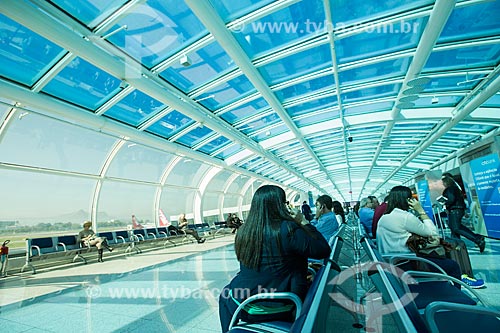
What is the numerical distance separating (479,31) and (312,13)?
4071 millimetres

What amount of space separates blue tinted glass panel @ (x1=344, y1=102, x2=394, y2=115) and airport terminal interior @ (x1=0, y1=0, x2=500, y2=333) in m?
0.14

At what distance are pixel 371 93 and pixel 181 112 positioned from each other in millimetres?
7140

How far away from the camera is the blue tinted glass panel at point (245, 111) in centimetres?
965

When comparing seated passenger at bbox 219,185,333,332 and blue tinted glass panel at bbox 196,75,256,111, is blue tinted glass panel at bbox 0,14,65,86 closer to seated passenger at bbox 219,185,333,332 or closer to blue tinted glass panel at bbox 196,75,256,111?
blue tinted glass panel at bbox 196,75,256,111

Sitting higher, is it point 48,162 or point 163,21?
point 163,21

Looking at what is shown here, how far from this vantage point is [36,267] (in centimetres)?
789

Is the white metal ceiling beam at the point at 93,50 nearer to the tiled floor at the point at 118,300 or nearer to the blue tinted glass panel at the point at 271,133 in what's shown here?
the tiled floor at the point at 118,300

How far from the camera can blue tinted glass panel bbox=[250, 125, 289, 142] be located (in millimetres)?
12712

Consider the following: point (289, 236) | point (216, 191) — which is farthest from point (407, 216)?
point (216, 191)

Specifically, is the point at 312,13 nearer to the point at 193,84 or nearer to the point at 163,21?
the point at 163,21

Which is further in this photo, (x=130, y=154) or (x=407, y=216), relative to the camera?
(x=130, y=154)

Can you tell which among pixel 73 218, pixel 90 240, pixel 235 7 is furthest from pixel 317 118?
pixel 73 218

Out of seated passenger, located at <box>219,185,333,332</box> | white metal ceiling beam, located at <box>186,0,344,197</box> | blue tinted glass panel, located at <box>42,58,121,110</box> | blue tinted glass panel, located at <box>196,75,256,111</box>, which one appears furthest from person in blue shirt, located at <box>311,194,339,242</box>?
blue tinted glass panel, located at <box>42,58,121,110</box>

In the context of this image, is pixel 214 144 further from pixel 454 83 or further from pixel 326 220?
pixel 454 83
